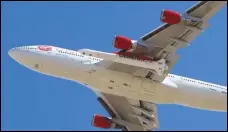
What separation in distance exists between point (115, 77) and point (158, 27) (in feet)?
24.3

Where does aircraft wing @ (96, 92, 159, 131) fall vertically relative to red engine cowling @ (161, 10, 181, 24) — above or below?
below

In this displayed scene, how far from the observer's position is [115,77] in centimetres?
6706

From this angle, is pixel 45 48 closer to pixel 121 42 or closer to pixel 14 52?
pixel 14 52

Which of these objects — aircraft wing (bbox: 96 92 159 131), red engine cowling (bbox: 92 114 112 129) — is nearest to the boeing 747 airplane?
aircraft wing (bbox: 96 92 159 131)

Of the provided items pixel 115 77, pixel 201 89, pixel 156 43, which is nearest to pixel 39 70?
pixel 115 77

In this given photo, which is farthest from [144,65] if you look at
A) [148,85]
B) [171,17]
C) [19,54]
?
[19,54]

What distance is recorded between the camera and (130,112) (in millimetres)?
75375

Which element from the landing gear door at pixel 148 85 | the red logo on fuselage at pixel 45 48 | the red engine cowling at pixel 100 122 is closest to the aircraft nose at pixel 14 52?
the red logo on fuselage at pixel 45 48

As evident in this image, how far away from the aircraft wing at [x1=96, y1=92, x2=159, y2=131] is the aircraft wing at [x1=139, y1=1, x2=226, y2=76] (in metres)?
9.57

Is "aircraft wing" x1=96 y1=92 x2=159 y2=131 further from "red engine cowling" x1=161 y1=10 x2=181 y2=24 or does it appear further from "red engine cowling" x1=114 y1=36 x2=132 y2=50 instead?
"red engine cowling" x1=161 y1=10 x2=181 y2=24

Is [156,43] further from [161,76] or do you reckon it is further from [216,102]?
[216,102]

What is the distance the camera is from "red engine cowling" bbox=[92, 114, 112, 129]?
73569 mm

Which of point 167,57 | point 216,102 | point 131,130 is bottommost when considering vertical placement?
point 131,130

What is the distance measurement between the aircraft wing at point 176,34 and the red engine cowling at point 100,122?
12261 mm
